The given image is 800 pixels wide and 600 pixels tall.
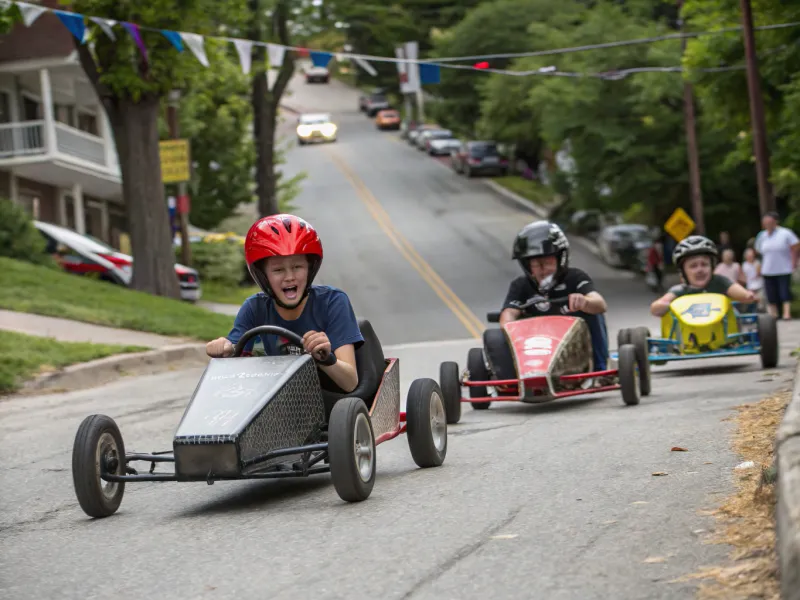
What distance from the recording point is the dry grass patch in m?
5.04

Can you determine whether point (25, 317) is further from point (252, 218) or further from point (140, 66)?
point (252, 218)

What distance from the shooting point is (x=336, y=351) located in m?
8.38

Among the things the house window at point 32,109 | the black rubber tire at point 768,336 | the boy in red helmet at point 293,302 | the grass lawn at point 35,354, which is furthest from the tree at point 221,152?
the boy in red helmet at point 293,302

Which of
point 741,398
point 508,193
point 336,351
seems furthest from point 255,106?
point 336,351

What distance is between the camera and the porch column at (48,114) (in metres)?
38.3

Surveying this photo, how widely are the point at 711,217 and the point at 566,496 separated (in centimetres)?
3881

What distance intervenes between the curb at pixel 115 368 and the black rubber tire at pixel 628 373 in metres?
7.73

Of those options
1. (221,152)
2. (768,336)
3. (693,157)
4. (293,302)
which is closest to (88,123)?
(221,152)

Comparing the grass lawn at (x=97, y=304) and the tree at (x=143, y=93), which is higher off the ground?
the tree at (x=143, y=93)

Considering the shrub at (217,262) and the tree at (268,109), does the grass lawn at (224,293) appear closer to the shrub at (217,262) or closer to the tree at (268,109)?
the shrub at (217,262)

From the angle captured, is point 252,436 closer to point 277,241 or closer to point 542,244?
point 277,241

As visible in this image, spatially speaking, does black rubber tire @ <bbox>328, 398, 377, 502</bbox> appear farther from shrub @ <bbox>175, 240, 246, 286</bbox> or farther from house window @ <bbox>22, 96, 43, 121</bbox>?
house window @ <bbox>22, 96, 43, 121</bbox>

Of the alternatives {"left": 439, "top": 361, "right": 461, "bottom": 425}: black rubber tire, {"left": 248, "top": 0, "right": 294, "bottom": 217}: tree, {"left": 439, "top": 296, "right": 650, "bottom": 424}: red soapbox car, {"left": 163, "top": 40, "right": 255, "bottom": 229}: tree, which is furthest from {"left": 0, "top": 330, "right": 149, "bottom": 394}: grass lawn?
{"left": 163, "top": 40, "right": 255, "bottom": 229}: tree

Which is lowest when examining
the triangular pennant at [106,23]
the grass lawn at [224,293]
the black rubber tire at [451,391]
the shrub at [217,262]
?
the black rubber tire at [451,391]
